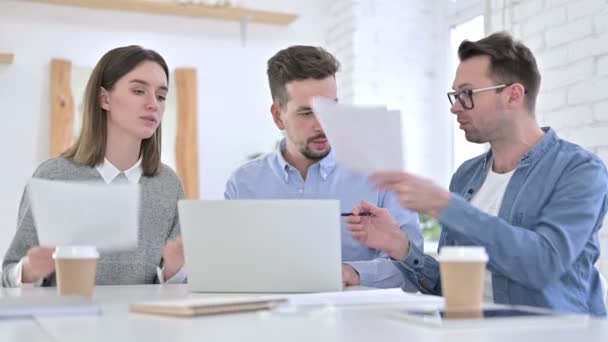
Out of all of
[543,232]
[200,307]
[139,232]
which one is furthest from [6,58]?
[200,307]

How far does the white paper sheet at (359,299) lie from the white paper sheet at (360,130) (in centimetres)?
28

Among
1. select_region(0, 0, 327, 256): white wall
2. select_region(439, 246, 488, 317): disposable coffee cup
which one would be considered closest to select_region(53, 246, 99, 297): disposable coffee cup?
select_region(439, 246, 488, 317): disposable coffee cup

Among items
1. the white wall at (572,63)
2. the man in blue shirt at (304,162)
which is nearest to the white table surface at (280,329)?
the man in blue shirt at (304,162)

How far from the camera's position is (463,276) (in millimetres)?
1143

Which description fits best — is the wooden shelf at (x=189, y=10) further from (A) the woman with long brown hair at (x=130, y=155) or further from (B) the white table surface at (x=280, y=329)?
(B) the white table surface at (x=280, y=329)

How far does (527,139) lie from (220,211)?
3.31ft

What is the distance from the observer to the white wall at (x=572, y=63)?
9.22 ft

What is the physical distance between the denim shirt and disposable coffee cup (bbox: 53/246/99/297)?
30.9 inches

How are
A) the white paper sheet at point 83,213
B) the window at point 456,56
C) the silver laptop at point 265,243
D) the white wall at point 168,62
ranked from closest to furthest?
the white paper sheet at point 83,213 < the silver laptop at point 265,243 < the white wall at point 168,62 < the window at point 456,56

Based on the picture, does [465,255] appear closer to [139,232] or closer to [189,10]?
[139,232]

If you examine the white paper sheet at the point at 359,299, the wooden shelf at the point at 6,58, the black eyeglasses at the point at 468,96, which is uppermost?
the wooden shelf at the point at 6,58

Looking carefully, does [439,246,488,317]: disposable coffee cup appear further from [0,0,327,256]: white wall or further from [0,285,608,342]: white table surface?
[0,0,327,256]: white wall

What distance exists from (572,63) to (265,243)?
6.14ft

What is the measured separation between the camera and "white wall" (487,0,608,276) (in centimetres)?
281
